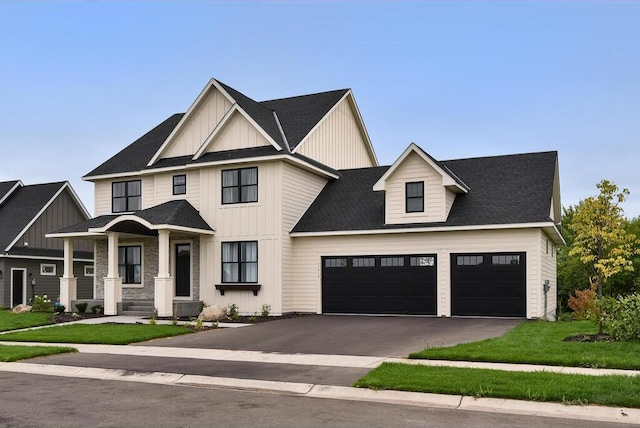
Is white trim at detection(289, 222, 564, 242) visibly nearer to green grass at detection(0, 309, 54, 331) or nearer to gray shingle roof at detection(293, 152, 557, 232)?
gray shingle roof at detection(293, 152, 557, 232)

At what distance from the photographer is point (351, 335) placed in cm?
1817

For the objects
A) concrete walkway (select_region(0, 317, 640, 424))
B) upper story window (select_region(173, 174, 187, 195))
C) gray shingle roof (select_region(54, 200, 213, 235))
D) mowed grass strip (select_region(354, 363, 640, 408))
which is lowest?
concrete walkway (select_region(0, 317, 640, 424))

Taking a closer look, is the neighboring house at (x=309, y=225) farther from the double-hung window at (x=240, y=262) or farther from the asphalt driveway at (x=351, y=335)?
the asphalt driveway at (x=351, y=335)

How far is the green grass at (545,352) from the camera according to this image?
39.5ft

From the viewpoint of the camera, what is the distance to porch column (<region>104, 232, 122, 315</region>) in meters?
26.2

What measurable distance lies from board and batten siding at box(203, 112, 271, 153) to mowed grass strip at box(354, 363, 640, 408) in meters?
16.3

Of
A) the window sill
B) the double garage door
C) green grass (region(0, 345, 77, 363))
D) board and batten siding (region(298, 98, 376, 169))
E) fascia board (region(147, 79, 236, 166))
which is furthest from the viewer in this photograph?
board and batten siding (region(298, 98, 376, 169))

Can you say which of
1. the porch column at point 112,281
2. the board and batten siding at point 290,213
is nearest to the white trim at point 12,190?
the porch column at point 112,281

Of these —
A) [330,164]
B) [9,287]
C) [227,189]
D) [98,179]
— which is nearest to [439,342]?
[227,189]

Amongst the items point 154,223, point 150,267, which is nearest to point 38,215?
point 150,267

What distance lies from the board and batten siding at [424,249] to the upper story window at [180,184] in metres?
5.67

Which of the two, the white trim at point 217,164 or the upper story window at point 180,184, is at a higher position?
the white trim at point 217,164

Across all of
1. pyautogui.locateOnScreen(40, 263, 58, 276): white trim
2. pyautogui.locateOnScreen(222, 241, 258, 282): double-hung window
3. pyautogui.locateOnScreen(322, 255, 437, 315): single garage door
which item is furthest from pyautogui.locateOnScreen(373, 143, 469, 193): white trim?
pyautogui.locateOnScreen(40, 263, 58, 276): white trim

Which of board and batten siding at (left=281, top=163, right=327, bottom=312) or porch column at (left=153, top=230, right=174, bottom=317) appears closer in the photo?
porch column at (left=153, top=230, right=174, bottom=317)
